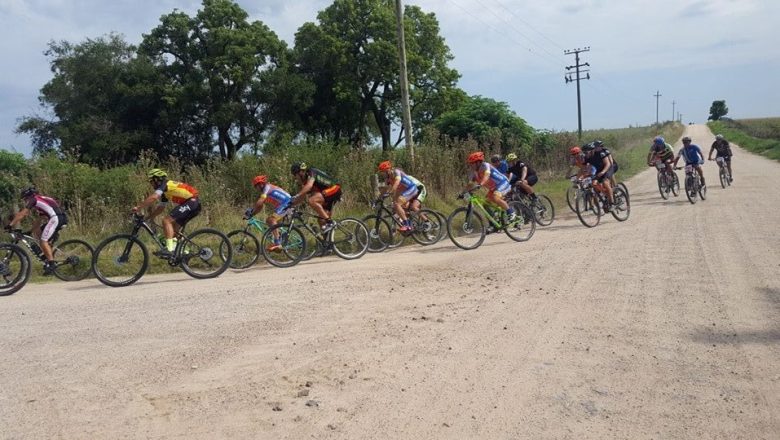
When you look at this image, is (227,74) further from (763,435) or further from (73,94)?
(763,435)

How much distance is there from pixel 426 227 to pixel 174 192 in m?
4.87

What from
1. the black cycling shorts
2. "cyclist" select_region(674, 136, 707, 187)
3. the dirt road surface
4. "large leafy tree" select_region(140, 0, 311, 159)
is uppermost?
"large leafy tree" select_region(140, 0, 311, 159)

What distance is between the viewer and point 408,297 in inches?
284

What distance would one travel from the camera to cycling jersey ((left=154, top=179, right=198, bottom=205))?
9.60 metres

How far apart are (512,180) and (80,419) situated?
35.7ft

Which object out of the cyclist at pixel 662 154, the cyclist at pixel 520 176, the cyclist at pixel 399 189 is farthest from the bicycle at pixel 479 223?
the cyclist at pixel 662 154

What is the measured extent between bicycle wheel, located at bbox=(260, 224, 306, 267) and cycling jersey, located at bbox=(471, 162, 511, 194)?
138 inches

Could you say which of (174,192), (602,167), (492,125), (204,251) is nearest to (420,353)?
(204,251)

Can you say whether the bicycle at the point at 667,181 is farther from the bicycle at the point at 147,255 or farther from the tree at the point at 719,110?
the tree at the point at 719,110

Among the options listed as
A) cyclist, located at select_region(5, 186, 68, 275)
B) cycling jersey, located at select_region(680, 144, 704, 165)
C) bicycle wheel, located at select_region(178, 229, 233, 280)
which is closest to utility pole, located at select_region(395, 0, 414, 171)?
cycling jersey, located at select_region(680, 144, 704, 165)

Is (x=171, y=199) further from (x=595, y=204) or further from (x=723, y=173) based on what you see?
(x=723, y=173)

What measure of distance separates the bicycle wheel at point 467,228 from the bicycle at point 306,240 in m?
1.69

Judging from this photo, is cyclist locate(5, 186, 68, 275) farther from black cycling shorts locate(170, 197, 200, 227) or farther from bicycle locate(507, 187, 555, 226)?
bicycle locate(507, 187, 555, 226)

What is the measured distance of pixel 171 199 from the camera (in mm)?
9930
